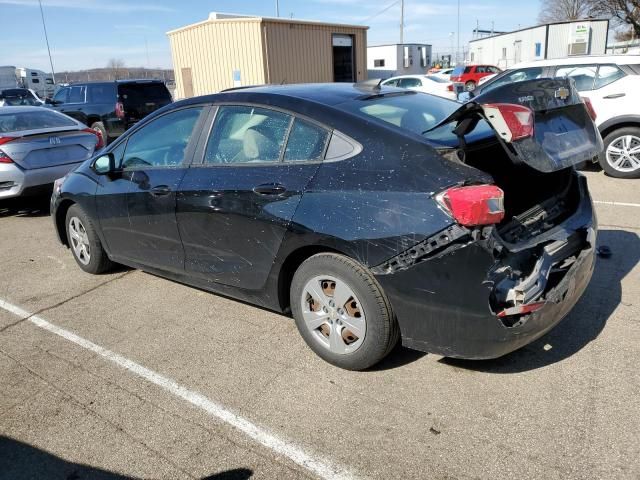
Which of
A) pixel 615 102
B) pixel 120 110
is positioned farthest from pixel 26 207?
pixel 615 102

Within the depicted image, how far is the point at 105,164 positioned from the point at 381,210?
269 cm

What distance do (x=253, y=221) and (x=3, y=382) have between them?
1.84 meters

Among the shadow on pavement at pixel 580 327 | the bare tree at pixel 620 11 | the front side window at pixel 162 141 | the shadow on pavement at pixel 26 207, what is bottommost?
the shadow on pavement at pixel 26 207

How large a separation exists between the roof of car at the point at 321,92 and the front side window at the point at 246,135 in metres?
0.14

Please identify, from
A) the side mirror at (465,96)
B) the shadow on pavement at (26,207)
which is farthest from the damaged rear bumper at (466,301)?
the shadow on pavement at (26,207)

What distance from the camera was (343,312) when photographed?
3062 millimetres

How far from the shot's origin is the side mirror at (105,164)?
438 centimetres

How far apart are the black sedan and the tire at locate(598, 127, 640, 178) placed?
16.5 ft

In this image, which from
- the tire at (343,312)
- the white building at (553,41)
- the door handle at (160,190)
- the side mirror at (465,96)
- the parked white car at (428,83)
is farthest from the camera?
the white building at (553,41)

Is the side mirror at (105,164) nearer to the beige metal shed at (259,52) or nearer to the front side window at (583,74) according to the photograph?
A: the front side window at (583,74)

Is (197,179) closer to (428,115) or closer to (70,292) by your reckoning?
(428,115)

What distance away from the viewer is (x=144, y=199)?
4.08 metres

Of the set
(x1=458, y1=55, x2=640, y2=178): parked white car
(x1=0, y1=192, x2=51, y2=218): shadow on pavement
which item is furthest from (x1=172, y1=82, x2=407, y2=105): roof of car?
(x1=0, y1=192, x2=51, y2=218): shadow on pavement

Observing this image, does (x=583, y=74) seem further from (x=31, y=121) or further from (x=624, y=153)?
(x=31, y=121)
